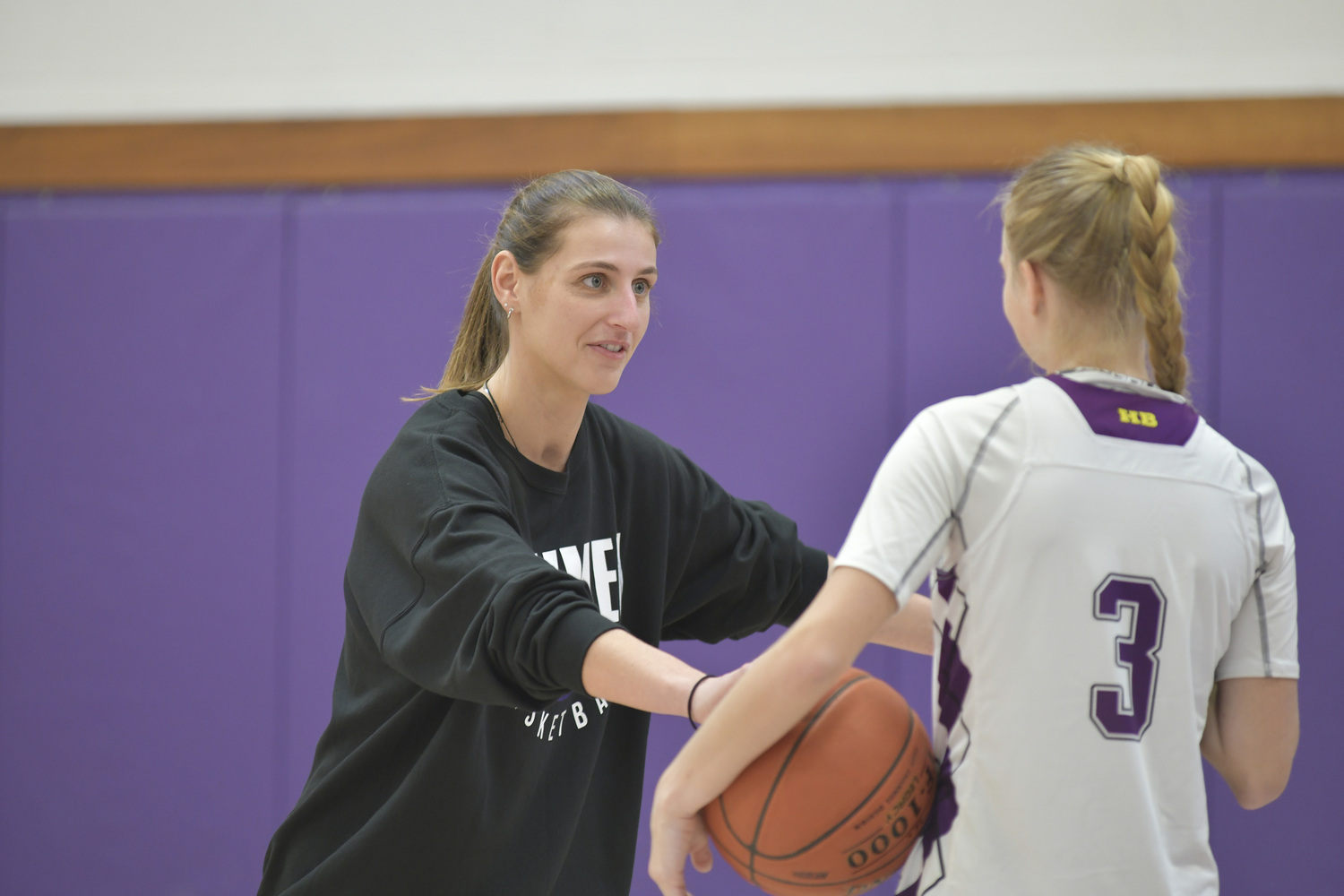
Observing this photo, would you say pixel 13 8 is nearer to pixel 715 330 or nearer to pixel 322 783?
pixel 715 330

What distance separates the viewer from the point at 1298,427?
10.1 ft

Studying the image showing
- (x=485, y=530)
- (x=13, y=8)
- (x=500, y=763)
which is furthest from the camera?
(x=13, y=8)

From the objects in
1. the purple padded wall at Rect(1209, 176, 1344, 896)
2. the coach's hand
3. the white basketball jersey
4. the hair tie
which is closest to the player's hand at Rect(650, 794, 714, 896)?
the coach's hand

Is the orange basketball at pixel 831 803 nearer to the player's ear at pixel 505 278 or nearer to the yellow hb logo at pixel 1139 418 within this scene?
the yellow hb logo at pixel 1139 418

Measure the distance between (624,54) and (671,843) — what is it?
2813mm

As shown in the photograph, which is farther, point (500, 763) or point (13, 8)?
point (13, 8)

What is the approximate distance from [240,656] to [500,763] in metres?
2.09

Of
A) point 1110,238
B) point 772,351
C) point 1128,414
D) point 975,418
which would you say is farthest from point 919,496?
point 772,351

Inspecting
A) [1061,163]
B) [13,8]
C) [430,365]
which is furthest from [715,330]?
[13,8]

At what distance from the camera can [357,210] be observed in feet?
11.1

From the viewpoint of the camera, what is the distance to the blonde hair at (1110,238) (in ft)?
3.98

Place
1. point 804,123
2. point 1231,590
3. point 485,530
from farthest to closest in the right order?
point 804,123 < point 485,530 < point 1231,590

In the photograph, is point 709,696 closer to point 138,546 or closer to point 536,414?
point 536,414

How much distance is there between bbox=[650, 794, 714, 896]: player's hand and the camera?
1232 mm
